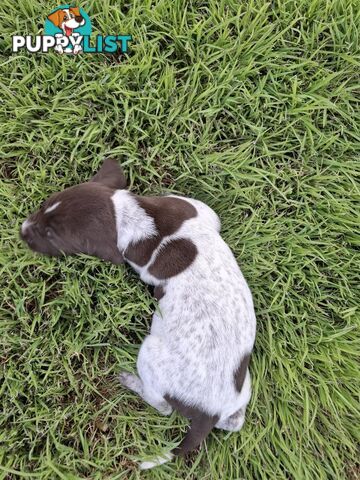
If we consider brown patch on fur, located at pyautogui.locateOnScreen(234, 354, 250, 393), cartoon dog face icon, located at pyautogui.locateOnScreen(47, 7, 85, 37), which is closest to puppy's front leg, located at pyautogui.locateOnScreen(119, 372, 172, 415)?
brown patch on fur, located at pyautogui.locateOnScreen(234, 354, 250, 393)

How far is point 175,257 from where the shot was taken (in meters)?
3.26

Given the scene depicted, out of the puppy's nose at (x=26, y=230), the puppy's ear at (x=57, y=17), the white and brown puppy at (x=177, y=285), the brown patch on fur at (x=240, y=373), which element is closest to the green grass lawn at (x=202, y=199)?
the puppy's ear at (x=57, y=17)

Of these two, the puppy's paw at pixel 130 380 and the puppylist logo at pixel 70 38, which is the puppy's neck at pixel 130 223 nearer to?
the puppy's paw at pixel 130 380

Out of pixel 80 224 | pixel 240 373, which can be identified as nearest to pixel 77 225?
pixel 80 224

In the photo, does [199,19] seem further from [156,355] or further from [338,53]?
[156,355]

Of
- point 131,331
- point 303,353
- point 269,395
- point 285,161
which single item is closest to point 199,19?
point 285,161

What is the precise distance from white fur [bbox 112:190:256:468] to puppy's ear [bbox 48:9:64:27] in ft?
5.24

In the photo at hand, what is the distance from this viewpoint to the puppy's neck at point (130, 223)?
3.29 m

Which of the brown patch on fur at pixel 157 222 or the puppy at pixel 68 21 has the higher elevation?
the puppy at pixel 68 21

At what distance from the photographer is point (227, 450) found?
3.65 meters

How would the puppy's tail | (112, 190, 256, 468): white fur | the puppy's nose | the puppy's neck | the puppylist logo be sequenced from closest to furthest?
1. (112, 190, 256, 468): white fur
2. the puppy's tail
3. the puppy's neck
4. the puppy's nose
5. the puppylist logo

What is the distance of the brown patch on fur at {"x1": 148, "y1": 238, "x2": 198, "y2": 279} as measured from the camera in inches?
127

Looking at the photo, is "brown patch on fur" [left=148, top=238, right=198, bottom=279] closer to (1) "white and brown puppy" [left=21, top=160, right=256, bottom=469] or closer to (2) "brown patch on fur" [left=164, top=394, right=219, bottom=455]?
(1) "white and brown puppy" [left=21, top=160, right=256, bottom=469]

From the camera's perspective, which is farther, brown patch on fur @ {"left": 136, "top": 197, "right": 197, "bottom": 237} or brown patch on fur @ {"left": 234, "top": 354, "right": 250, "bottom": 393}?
brown patch on fur @ {"left": 136, "top": 197, "right": 197, "bottom": 237}
